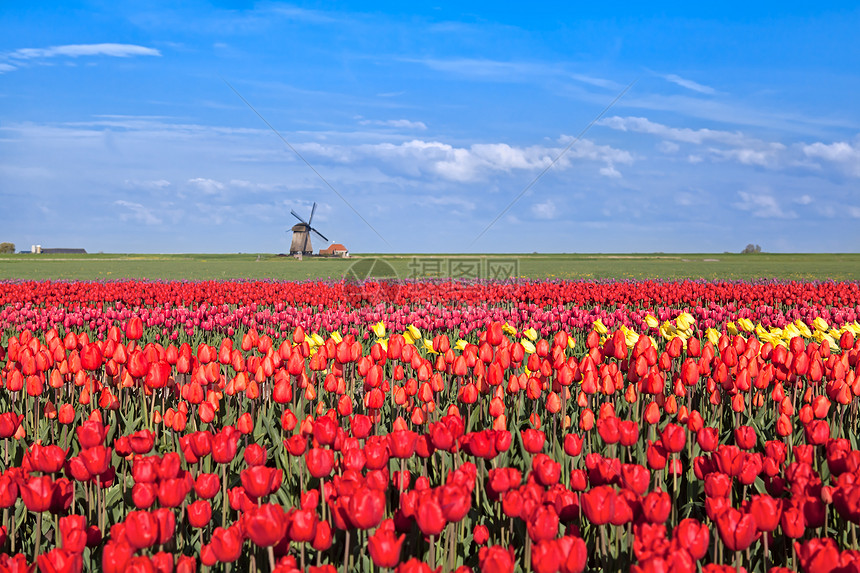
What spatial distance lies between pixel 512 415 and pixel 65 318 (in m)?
7.91

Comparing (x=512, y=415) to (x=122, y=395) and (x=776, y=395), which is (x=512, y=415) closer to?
(x=776, y=395)

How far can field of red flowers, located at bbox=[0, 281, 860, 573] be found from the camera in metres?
2.37

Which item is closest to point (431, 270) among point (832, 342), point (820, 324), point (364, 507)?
point (820, 324)

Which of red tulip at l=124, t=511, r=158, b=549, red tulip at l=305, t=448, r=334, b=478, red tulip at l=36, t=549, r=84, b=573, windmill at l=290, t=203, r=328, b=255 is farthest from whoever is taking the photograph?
windmill at l=290, t=203, r=328, b=255

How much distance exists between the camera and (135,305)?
50.5ft

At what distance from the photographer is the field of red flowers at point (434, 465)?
237cm

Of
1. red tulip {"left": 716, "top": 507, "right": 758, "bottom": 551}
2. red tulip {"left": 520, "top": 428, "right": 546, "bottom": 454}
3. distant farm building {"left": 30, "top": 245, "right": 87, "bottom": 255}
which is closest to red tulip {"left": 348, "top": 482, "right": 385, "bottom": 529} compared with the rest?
red tulip {"left": 520, "top": 428, "right": 546, "bottom": 454}

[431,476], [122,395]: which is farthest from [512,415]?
[122,395]

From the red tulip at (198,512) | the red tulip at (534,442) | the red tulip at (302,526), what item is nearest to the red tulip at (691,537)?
the red tulip at (534,442)

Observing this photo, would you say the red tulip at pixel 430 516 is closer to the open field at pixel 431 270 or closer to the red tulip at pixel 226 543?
the red tulip at pixel 226 543

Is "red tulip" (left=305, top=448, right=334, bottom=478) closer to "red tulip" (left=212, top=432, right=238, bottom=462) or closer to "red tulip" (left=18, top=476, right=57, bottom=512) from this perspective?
"red tulip" (left=212, top=432, right=238, bottom=462)

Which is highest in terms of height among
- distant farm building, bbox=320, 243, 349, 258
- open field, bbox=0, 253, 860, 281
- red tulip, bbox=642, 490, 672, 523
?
distant farm building, bbox=320, 243, 349, 258

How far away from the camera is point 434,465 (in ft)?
13.2

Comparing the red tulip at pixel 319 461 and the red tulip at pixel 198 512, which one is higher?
the red tulip at pixel 319 461
